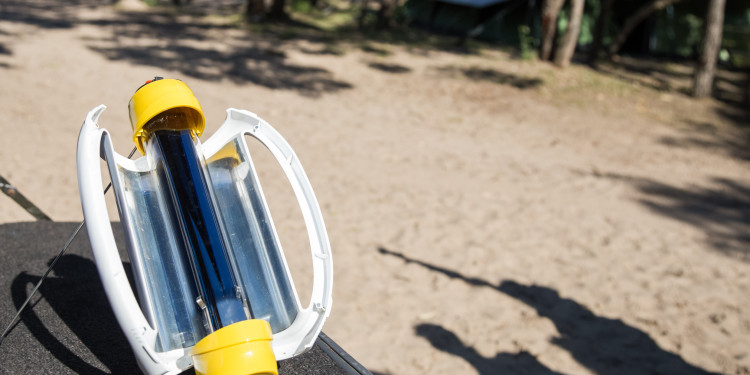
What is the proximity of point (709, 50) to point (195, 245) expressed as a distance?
10.9m

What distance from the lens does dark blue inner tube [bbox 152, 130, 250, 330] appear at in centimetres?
173

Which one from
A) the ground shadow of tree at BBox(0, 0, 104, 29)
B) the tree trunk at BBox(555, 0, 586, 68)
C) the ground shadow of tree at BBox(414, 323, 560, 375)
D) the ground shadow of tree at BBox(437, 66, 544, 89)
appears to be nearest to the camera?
the ground shadow of tree at BBox(414, 323, 560, 375)

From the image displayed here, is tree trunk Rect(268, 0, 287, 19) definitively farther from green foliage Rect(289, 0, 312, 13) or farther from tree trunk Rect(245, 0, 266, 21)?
green foliage Rect(289, 0, 312, 13)

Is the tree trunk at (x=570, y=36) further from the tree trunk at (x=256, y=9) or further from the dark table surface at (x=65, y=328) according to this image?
the dark table surface at (x=65, y=328)

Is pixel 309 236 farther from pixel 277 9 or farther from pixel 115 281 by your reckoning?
pixel 277 9

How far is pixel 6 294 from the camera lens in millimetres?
2457

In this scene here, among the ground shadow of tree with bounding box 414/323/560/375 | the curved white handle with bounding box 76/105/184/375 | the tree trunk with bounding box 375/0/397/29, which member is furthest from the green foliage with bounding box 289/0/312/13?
the curved white handle with bounding box 76/105/184/375

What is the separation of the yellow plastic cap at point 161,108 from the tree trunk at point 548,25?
35.3 feet

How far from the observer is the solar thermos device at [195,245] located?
5.03 ft

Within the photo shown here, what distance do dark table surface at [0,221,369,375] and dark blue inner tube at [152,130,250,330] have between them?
2.12 ft

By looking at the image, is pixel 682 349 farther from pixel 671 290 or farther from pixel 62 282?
pixel 62 282

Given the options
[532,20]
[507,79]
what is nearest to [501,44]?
[532,20]

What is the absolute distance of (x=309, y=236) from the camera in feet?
6.47

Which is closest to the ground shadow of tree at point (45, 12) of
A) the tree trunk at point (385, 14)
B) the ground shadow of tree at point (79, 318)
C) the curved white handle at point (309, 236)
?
the tree trunk at point (385, 14)
